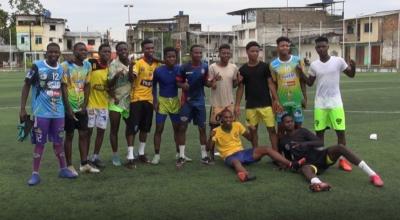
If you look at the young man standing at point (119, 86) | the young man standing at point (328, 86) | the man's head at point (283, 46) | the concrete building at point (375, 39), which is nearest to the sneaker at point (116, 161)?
the young man standing at point (119, 86)

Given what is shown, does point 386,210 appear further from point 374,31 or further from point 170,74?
point 374,31

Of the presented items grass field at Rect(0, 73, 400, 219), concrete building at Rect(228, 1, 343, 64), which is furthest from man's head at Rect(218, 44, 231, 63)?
concrete building at Rect(228, 1, 343, 64)

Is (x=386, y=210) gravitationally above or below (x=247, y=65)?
below

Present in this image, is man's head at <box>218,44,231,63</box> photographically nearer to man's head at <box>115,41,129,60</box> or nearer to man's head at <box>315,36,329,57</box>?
man's head at <box>315,36,329,57</box>

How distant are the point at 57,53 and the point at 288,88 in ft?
11.1

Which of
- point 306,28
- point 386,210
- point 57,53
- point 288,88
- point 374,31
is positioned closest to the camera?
point 386,210

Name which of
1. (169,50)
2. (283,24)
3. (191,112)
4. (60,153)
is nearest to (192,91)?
(191,112)

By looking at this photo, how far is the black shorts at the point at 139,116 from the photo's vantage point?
7938 millimetres

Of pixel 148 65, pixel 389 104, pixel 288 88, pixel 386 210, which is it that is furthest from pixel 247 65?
pixel 389 104

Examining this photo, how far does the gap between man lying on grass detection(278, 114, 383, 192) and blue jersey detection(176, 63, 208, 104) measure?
1.35m

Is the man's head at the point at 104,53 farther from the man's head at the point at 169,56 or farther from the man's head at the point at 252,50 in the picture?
the man's head at the point at 252,50

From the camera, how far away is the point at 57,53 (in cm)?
692

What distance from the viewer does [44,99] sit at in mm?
6879

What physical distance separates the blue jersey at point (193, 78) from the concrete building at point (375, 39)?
1933 inches
